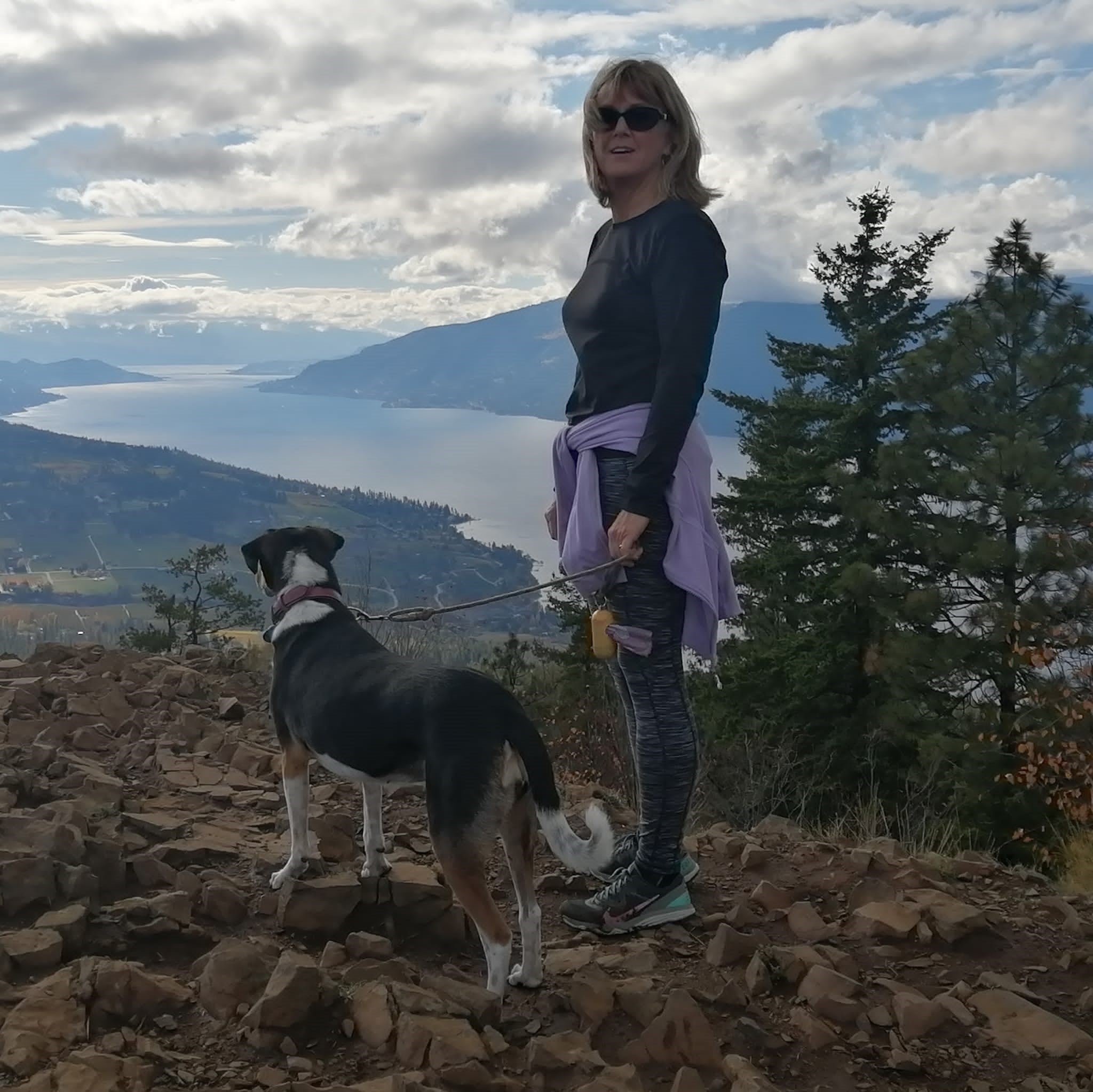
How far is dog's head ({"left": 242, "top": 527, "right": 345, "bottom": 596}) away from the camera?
157 inches

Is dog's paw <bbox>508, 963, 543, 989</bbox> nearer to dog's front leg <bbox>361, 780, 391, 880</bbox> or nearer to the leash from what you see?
dog's front leg <bbox>361, 780, 391, 880</bbox>

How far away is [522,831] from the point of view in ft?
9.61

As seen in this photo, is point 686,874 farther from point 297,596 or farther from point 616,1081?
point 297,596

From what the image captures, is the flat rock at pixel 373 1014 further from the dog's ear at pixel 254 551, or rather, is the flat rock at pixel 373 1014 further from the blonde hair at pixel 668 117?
the blonde hair at pixel 668 117

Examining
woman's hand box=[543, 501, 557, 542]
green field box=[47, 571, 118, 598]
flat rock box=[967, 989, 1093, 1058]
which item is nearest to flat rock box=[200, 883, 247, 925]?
woman's hand box=[543, 501, 557, 542]

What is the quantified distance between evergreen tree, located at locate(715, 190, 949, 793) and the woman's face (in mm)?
14623

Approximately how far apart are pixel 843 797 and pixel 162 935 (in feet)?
54.4

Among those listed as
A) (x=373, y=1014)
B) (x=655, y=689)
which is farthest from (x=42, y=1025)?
(x=655, y=689)

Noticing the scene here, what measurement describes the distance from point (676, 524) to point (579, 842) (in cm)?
99

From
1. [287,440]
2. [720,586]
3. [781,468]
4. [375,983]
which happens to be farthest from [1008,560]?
[287,440]

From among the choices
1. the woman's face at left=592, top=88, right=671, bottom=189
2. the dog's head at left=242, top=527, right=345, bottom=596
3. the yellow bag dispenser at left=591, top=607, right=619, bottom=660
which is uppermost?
the woman's face at left=592, top=88, right=671, bottom=189

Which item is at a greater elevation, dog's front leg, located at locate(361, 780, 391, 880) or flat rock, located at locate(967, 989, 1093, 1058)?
dog's front leg, located at locate(361, 780, 391, 880)

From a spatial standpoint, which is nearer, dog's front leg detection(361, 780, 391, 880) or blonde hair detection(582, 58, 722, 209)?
blonde hair detection(582, 58, 722, 209)

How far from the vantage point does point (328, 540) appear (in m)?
4.17
